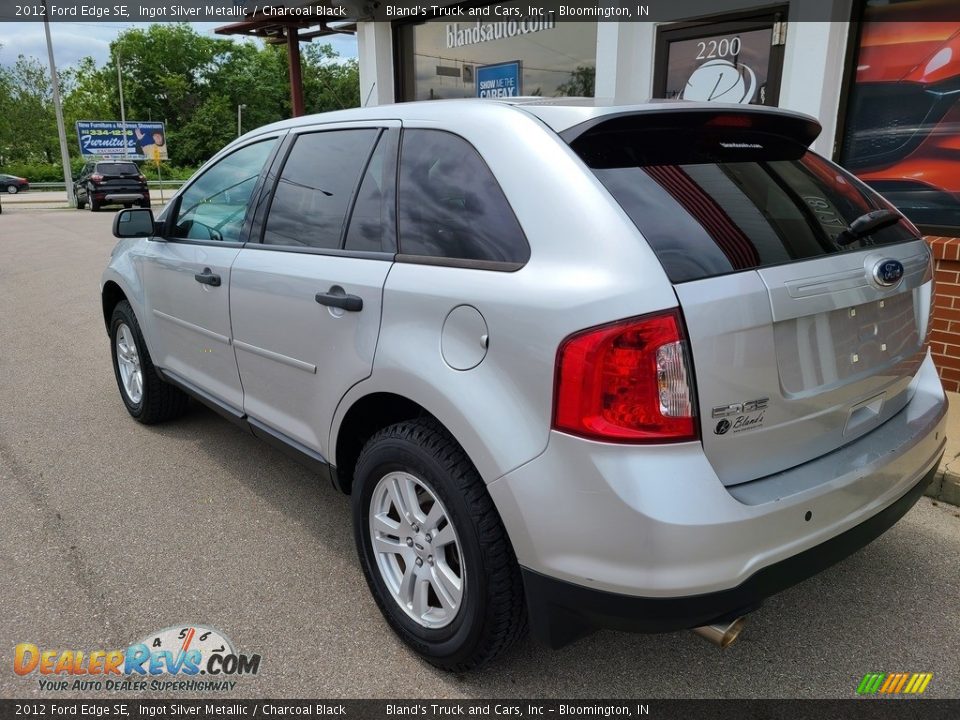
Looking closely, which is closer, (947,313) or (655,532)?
(655,532)

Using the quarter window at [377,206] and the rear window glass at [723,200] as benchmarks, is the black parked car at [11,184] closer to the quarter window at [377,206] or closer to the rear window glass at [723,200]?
the quarter window at [377,206]

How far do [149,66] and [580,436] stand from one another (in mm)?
82003

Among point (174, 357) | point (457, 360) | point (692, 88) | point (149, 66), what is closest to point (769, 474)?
point (457, 360)

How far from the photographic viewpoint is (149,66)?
7119 centimetres

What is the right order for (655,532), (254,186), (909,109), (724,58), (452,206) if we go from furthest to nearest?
1. (724,58)
2. (909,109)
3. (254,186)
4. (452,206)
5. (655,532)

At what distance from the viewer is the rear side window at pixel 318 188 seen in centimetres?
271

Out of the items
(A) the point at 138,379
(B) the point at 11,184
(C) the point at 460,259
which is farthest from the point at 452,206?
(B) the point at 11,184

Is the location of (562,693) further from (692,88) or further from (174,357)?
(692,88)

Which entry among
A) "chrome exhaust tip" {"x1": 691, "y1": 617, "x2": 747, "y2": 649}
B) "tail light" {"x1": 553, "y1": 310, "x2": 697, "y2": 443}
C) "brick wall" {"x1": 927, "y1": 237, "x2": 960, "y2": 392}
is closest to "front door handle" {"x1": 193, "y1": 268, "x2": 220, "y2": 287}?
"tail light" {"x1": 553, "y1": 310, "x2": 697, "y2": 443}

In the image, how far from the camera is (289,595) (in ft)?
9.20

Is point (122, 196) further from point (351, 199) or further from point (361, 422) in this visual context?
point (361, 422)

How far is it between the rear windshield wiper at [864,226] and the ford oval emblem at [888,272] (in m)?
0.12

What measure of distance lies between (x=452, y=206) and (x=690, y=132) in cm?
75

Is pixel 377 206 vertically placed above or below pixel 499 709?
above
